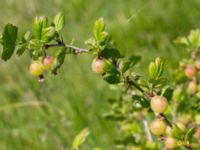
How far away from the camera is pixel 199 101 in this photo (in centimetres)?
158

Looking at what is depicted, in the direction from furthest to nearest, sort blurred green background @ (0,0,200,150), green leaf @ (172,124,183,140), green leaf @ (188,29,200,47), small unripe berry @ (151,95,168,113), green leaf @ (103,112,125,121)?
blurred green background @ (0,0,200,150) < green leaf @ (103,112,125,121) < green leaf @ (188,29,200,47) < green leaf @ (172,124,183,140) < small unripe berry @ (151,95,168,113)

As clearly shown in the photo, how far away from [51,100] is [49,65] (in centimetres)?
195

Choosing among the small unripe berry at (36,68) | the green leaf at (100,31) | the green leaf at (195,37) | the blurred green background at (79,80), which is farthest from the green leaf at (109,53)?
the blurred green background at (79,80)

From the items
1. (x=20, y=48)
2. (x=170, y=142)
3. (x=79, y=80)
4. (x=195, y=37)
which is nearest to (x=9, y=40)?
(x=20, y=48)

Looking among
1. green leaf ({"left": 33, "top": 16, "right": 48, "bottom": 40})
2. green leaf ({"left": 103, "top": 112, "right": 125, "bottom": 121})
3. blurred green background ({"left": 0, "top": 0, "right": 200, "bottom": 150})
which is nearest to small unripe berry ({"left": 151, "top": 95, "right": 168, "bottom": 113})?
green leaf ({"left": 33, "top": 16, "right": 48, "bottom": 40})

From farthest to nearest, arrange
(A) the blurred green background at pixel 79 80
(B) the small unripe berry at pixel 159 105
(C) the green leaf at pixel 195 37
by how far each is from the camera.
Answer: (A) the blurred green background at pixel 79 80
(C) the green leaf at pixel 195 37
(B) the small unripe berry at pixel 159 105

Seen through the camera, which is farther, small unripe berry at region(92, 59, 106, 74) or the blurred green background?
the blurred green background

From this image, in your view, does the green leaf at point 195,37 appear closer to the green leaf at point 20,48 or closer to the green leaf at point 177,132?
the green leaf at point 177,132

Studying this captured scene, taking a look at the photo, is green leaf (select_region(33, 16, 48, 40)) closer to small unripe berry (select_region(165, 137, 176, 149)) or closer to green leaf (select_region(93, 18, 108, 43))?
green leaf (select_region(93, 18, 108, 43))

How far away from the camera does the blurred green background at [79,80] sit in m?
2.84

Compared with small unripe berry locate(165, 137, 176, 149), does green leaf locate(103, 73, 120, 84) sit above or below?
above

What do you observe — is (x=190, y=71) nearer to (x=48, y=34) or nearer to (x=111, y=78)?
(x=111, y=78)

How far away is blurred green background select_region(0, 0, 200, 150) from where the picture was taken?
284 centimetres

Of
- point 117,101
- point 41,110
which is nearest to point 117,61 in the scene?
point 117,101
